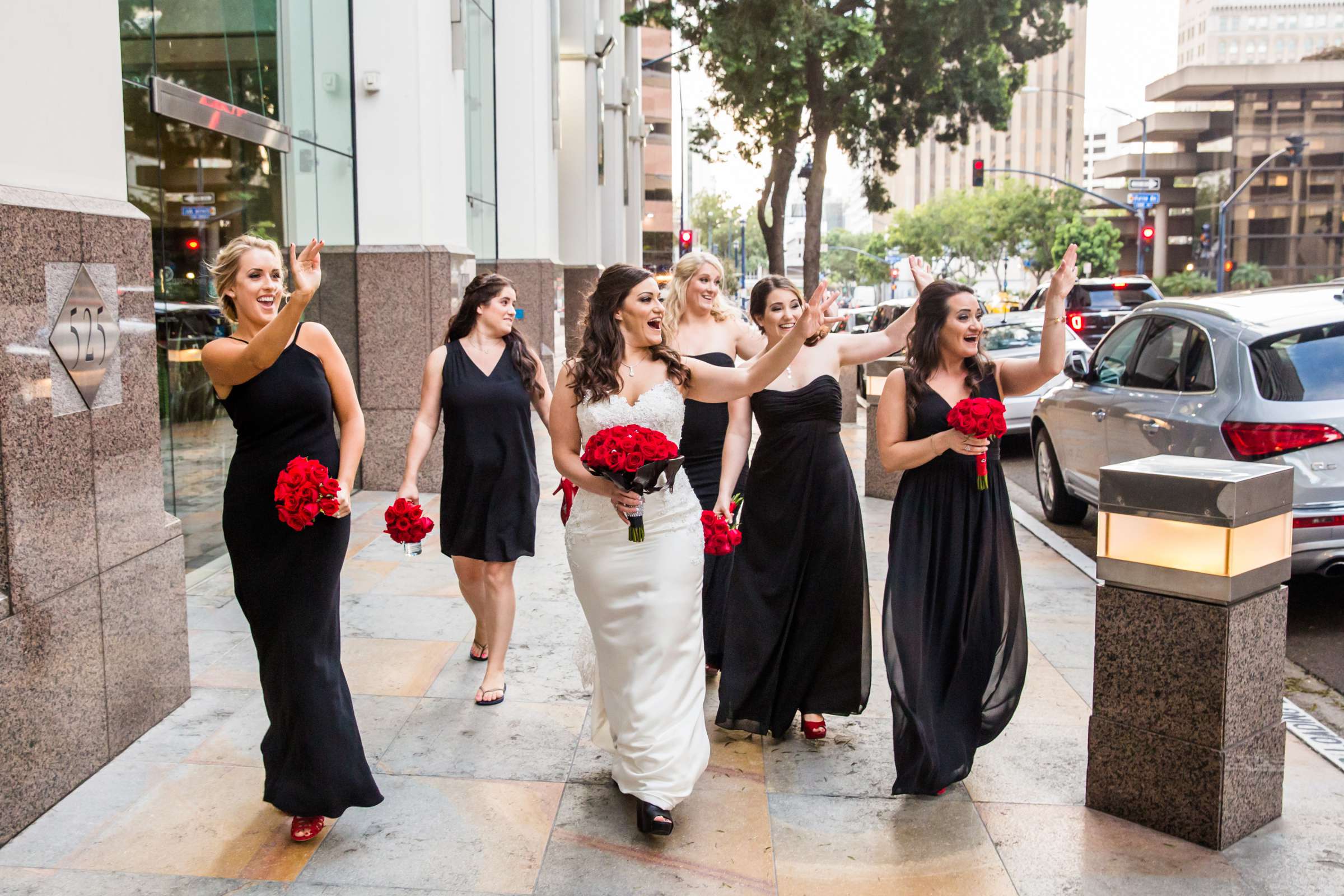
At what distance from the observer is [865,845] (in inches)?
168

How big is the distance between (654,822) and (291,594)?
4.78 feet

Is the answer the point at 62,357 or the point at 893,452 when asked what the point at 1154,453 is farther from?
the point at 62,357

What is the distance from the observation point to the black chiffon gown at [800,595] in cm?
530

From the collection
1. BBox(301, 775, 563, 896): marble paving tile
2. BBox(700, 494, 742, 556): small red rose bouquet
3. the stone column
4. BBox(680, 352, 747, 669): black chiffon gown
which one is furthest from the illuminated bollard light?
the stone column

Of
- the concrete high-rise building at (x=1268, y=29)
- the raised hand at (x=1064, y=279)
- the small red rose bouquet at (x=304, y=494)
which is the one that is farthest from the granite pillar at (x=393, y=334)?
the concrete high-rise building at (x=1268, y=29)

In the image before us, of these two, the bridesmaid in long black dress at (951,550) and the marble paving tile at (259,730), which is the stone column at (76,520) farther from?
the bridesmaid in long black dress at (951,550)

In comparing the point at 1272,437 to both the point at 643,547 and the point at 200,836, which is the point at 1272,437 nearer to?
the point at 643,547

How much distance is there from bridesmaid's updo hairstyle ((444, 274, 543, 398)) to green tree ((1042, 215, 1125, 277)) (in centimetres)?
8430

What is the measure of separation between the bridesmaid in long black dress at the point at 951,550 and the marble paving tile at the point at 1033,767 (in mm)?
188

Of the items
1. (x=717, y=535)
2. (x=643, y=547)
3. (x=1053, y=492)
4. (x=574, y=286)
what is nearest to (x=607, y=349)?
(x=643, y=547)

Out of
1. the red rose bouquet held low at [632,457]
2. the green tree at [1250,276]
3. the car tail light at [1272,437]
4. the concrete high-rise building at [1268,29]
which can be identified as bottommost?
the car tail light at [1272,437]

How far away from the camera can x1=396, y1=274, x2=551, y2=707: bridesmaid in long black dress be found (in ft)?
19.3

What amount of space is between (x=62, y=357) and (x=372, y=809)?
78.8 inches

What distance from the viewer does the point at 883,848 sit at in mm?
4250
